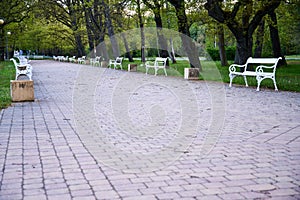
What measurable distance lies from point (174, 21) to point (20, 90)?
68.6ft

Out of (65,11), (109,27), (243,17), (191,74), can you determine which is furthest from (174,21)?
(65,11)

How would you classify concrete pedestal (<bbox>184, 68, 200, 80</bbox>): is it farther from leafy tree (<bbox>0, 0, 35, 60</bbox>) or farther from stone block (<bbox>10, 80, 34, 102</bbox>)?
leafy tree (<bbox>0, 0, 35, 60</bbox>)

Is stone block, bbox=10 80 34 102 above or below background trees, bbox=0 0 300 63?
below

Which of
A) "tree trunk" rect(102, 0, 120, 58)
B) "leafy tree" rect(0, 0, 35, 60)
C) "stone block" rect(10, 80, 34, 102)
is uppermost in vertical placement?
"leafy tree" rect(0, 0, 35, 60)

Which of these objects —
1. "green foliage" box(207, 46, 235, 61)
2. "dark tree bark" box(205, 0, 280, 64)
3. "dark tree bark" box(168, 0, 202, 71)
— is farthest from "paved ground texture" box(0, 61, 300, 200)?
"green foliage" box(207, 46, 235, 61)

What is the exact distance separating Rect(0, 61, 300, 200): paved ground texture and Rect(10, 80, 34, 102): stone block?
0.85 metres

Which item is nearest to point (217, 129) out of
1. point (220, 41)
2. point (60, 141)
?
point (60, 141)

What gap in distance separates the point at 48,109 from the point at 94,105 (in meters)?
1.19

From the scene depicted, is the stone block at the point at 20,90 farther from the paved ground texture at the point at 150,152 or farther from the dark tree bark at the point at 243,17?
the dark tree bark at the point at 243,17

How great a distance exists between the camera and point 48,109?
26.6ft

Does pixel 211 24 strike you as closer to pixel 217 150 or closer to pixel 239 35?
pixel 239 35

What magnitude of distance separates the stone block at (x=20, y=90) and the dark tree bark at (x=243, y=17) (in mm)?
8998

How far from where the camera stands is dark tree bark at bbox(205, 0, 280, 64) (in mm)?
15273

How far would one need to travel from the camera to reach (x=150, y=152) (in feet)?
15.3
